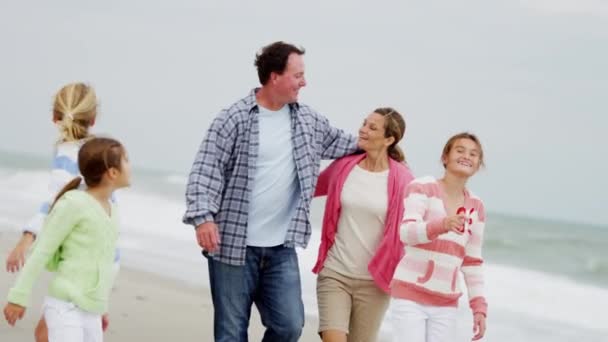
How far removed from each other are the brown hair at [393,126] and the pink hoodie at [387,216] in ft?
0.20

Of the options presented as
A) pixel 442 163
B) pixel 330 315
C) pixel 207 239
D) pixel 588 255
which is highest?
pixel 442 163

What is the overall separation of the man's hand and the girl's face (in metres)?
1.09

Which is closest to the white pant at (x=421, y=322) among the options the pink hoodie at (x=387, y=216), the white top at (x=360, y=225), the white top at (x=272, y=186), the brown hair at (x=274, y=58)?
the pink hoodie at (x=387, y=216)

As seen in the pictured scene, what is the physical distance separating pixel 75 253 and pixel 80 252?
2 cm

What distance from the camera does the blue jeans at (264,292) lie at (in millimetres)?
5551

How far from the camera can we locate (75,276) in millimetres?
4449

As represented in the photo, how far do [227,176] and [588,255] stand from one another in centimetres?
1373

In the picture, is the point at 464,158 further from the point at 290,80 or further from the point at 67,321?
the point at 67,321

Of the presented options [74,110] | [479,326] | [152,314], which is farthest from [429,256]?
[152,314]

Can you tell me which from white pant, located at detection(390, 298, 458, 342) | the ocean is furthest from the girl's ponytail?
the ocean

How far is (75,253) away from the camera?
4.46 meters

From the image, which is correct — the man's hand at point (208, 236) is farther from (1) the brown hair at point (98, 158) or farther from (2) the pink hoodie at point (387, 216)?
(1) the brown hair at point (98, 158)

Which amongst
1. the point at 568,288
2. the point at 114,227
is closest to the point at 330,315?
Result: the point at 114,227

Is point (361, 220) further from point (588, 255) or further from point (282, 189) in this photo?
point (588, 255)
